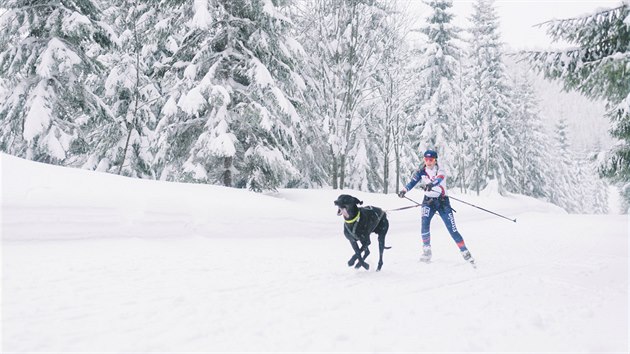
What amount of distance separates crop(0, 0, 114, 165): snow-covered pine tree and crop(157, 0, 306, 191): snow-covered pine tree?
2.54 metres

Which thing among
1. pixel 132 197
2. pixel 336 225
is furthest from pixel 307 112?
pixel 132 197

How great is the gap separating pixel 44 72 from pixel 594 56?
42.7 ft

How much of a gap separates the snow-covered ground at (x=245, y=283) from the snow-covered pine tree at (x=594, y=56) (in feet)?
10.9

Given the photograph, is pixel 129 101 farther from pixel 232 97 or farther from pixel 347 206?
pixel 347 206

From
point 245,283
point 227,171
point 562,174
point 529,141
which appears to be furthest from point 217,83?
point 562,174

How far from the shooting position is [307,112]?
45.1 feet

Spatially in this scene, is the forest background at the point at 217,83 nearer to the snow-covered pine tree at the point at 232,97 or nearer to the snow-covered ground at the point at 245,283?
the snow-covered pine tree at the point at 232,97

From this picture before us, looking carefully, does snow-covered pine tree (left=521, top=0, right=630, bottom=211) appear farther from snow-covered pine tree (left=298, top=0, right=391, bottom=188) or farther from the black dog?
snow-covered pine tree (left=298, top=0, right=391, bottom=188)

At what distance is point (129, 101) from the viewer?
15258mm

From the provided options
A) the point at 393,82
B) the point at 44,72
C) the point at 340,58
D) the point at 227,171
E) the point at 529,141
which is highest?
the point at 340,58

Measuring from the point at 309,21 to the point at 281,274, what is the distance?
10153mm

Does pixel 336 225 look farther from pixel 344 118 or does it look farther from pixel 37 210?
pixel 37 210

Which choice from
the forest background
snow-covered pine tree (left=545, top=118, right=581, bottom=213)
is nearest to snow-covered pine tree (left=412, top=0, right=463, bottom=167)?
the forest background

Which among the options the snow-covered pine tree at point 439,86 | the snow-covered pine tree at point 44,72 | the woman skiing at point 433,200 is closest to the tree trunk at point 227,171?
the snow-covered pine tree at point 44,72
